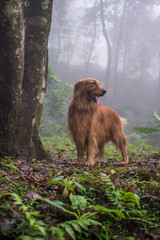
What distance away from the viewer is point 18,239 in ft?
4.39

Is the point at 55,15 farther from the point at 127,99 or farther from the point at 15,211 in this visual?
the point at 15,211

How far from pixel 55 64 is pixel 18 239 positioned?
110 ft

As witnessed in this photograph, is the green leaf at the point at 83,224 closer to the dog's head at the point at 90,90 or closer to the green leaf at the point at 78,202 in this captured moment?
the green leaf at the point at 78,202

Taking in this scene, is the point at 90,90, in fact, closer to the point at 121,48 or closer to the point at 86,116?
the point at 86,116

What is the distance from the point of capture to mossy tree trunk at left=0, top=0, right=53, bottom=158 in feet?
11.3

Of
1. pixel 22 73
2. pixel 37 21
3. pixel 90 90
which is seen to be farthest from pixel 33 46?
pixel 90 90

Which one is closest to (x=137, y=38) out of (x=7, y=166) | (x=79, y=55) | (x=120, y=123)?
(x=79, y=55)

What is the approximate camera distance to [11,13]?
3.40 m

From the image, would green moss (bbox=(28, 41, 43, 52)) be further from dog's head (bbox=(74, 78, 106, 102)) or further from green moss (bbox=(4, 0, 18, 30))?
dog's head (bbox=(74, 78, 106, 102))

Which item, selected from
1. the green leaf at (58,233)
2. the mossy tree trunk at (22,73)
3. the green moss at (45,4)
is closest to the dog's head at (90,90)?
the mossy tree trunk at (22,73)

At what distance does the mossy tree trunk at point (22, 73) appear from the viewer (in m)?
3.43

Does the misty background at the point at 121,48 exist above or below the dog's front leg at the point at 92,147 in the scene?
above

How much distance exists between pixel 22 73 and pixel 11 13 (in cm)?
90

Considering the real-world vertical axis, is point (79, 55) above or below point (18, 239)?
above
